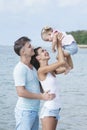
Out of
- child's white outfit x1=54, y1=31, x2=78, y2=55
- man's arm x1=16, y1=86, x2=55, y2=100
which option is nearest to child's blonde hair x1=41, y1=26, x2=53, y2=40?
child's white outfit x1=54, y1=31, x2=78, y2=55

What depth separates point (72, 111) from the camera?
50.4ft

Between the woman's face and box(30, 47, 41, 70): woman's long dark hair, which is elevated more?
the woman's face

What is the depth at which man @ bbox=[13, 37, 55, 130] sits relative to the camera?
4945mm

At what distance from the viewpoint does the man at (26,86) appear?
16.2 feet

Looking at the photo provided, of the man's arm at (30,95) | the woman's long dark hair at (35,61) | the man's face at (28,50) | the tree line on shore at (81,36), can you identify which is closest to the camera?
the man's arm at (30,95)

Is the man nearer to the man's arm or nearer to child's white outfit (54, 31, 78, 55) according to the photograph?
the man's arm

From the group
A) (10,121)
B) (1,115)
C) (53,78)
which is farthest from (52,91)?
(1,115)

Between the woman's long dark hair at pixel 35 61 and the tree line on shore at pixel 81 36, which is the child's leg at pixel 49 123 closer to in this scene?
the woman's long dark hair at pixel 35 61

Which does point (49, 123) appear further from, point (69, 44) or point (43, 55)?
point (69, 44)

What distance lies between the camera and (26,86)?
16.4 ft

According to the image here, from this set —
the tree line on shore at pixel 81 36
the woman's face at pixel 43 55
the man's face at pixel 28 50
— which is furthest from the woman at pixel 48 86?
the tree line on shore at pixel 81 36

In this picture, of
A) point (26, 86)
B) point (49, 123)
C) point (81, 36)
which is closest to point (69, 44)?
point (26, 86)

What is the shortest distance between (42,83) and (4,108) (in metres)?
10.8

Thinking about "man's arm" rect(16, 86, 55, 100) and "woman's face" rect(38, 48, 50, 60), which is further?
"woman's face" rect(38, 48, 50, 60)
